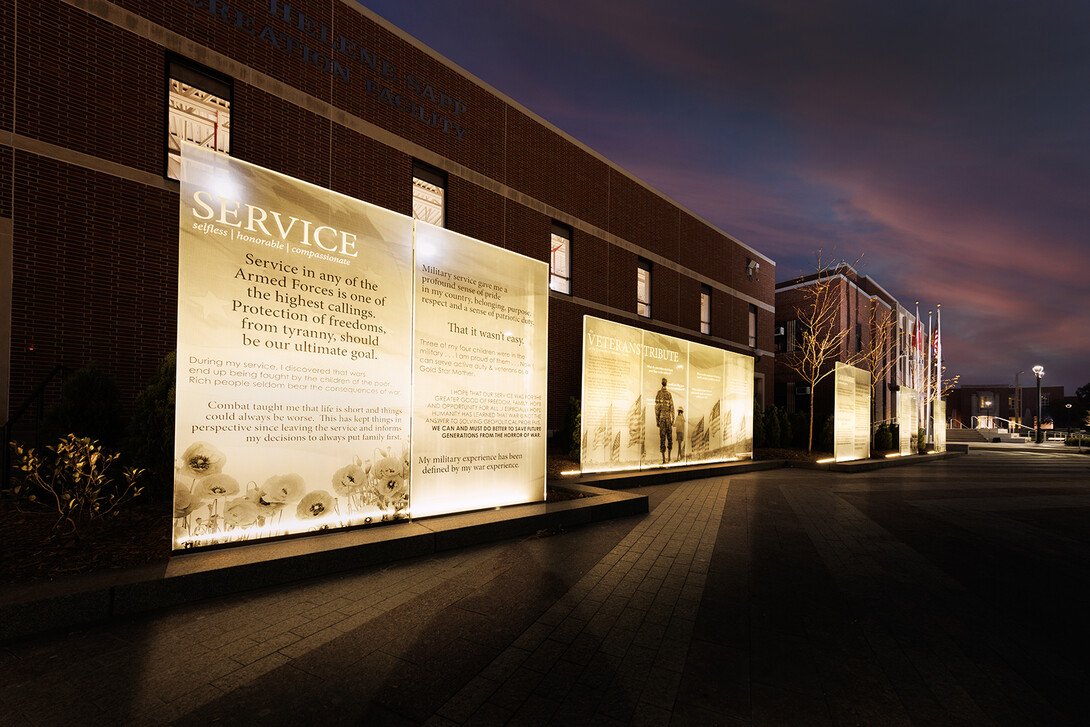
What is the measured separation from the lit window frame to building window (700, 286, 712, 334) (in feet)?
67.0

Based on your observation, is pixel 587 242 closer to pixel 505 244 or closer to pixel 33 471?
pixel 505 244

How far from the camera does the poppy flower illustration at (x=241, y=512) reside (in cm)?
508

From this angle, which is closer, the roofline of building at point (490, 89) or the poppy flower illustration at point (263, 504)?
the poppy flower illustration at point (263, 504)

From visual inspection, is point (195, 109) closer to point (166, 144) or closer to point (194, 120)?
point (194, 120)

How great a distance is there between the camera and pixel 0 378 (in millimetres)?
8250

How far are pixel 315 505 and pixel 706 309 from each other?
22795 millimetres

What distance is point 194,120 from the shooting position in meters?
10.5

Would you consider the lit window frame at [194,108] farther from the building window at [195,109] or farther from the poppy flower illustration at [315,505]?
the poppy flower illustration at [315,505]

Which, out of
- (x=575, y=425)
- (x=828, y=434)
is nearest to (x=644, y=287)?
(x=828, y=434)

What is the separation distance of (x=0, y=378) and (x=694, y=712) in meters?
11.6

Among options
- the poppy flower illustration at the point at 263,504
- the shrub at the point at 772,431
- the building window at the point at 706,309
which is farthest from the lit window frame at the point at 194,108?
the shrub at the point at 772,431

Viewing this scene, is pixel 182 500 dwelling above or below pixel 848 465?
above

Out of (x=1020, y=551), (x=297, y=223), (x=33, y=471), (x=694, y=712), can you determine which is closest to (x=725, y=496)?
(x=1020, y=551)

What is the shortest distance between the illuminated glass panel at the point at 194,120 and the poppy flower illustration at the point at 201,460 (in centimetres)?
816
